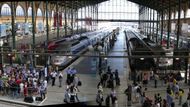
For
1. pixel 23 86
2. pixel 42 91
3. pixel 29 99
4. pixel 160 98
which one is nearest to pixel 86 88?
pixel 42 91

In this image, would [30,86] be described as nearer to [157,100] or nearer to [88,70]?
[157,100]

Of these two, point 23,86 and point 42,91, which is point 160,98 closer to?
point 42,91

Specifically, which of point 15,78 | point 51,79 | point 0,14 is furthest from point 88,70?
point 0,14

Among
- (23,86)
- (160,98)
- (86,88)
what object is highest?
(23,86)

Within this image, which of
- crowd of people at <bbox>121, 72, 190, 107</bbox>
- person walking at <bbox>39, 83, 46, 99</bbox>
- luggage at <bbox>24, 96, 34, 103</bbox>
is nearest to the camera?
crowd of people at <bbox>121, 72, 190, 107</bbox>

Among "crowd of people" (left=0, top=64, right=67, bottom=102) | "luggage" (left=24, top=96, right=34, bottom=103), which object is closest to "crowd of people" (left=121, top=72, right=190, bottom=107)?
"crowd of people" (left=0, top=64, right=67, bottom=102)

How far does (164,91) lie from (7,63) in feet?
32.8

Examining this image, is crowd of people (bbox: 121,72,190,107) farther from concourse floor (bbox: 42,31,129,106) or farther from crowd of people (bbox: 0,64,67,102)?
crowd of people (bbox: 0,64,67,102)

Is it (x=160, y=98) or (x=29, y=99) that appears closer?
(x=160, y=98)

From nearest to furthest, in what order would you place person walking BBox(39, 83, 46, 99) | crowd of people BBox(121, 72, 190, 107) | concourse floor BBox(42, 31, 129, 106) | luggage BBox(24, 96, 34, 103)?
crowd of people BBox(121, 72, 190, 107) < luggage BBox(24, 96, 34, 103) < concourse floor BBox(42, 31, 129, 106) < person walking BBox(39, 83, 46, 99)

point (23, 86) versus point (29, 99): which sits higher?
point (23, 86)

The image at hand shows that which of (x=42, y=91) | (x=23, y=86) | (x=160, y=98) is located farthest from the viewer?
(x=23, y=86)

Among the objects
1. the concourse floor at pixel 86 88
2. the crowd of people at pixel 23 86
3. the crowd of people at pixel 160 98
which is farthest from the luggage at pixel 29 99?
the crowd of people at pixel 160 98

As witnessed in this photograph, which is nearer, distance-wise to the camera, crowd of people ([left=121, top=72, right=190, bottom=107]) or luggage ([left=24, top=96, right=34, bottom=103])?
crowd of people ([left=121, top=72, right=190, bottom=107])
